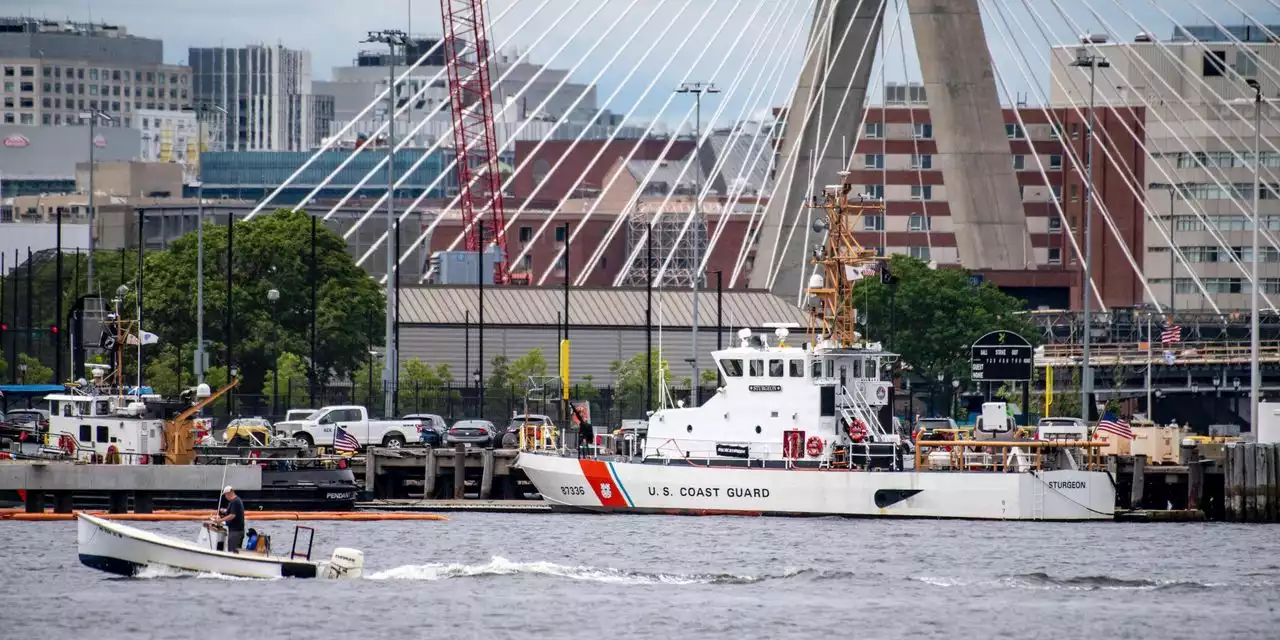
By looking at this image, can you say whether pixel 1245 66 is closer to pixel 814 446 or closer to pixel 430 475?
pixel 430 475

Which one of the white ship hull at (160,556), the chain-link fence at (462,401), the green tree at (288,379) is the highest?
the green tree at (288,379)

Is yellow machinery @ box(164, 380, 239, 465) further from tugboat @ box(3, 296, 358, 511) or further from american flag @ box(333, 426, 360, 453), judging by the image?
american flag @ box(333, 426, 360, 453)

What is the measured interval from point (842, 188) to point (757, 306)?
60.6 metres

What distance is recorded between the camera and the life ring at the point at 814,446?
61.1m

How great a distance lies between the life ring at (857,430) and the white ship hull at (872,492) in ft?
2.99

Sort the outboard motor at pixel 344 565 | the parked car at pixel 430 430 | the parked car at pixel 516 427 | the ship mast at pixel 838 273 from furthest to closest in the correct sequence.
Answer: the parked car at pixel 430 430 → the parked car at pixel 516 427 → the ship mast at pixel 838 273 → the outboard motor at pixel 344 565

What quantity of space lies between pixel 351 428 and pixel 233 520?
29.2m

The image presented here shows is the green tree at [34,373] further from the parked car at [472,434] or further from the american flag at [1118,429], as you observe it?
the american flag at [1118,429]

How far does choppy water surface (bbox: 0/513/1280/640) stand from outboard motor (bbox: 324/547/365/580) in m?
0.25

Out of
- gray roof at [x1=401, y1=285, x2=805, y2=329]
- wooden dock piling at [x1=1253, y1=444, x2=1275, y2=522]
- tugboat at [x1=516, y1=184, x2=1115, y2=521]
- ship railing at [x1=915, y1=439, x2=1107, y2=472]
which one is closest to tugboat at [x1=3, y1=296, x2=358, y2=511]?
tugboat at [x1=516, y1=184, x2=1115, y2=521]

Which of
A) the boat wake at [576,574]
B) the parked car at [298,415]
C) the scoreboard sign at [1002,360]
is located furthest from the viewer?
the parked car at [298,415]

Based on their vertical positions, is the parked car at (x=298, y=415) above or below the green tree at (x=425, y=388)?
below

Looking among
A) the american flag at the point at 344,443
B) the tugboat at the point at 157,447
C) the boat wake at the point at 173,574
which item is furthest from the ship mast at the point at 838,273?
the boat wake at the point at 173,574

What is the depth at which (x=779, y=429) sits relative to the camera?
61250 mm
